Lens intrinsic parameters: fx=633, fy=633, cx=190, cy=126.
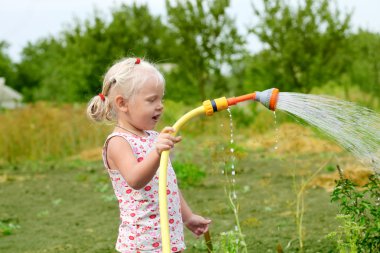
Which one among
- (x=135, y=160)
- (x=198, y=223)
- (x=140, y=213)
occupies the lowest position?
(x=198, y=223)

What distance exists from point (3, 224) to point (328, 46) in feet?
39.2

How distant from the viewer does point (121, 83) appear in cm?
305

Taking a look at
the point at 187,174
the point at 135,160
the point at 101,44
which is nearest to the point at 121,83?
the point at 135,160

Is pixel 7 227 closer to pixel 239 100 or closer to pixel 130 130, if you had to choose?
pixel 130 130

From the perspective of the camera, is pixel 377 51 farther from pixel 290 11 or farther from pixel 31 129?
pixel 31 129

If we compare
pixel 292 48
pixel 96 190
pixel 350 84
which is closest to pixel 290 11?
pixel 292 48

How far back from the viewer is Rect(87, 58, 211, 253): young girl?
300cm

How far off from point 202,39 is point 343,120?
15.5 metres

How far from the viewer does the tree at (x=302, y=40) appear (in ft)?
54.0

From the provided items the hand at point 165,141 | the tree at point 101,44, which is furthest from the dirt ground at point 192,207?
the tree at point 101,44

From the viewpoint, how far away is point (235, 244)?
3289mm

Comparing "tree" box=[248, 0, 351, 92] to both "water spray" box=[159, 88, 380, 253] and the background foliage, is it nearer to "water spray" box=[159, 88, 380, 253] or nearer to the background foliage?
the background foliage

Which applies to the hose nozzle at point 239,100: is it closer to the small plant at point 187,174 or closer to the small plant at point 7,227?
the small plant at point 7,227

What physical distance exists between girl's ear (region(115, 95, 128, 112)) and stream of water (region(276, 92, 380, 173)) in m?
0.78
